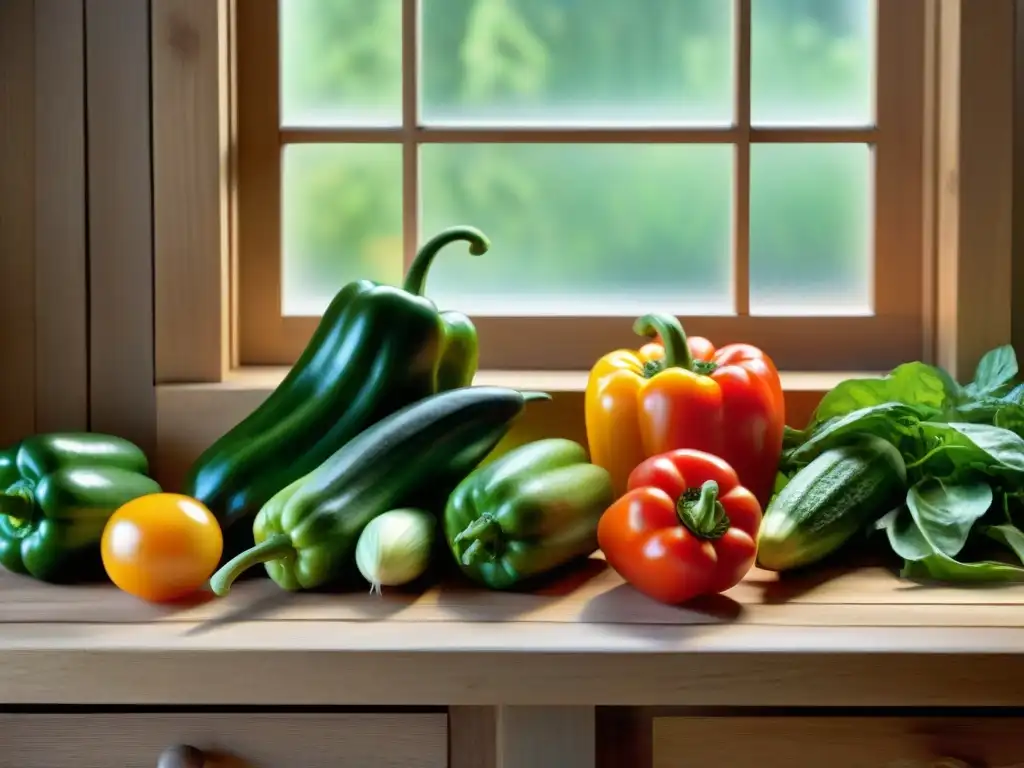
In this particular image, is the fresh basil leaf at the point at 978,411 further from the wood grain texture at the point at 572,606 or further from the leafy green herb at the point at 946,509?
the wood grain texture at the point at 572,606

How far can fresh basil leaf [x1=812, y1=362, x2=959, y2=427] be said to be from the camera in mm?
1149

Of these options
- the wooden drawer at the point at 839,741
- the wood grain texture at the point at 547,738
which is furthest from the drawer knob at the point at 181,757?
the wooden drawer at the point at 839,741

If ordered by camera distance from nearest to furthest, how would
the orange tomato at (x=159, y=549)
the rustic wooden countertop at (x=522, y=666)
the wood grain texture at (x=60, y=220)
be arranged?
the rustic wooden countertop at (x=522, y=666)
the orange tomato at (x=159, y=549)
the wood grain texture at (x=60, y=220)

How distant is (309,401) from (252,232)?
0.37 metres

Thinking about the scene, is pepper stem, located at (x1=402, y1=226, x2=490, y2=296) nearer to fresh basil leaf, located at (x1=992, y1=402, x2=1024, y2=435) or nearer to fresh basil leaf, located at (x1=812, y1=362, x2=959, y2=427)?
fresh basil leaf, located at (x1=812, y1=362, x2=959, y2=427)

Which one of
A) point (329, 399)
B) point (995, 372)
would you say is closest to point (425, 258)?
point (329, 399)

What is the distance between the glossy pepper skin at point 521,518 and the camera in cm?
93

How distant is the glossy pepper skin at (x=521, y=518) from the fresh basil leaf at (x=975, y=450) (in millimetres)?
342

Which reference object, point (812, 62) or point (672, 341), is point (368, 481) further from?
point (812, 62)

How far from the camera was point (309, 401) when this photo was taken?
1089 millimetres

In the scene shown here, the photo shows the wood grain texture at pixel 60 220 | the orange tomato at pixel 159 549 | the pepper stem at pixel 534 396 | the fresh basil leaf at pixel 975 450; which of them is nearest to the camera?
the orange tomato at pixel 159 549

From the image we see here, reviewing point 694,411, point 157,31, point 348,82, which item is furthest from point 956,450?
point 157,31

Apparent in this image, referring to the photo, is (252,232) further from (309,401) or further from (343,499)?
(343,499)

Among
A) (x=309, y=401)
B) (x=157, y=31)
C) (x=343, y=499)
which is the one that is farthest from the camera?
(x=157, y=31)
